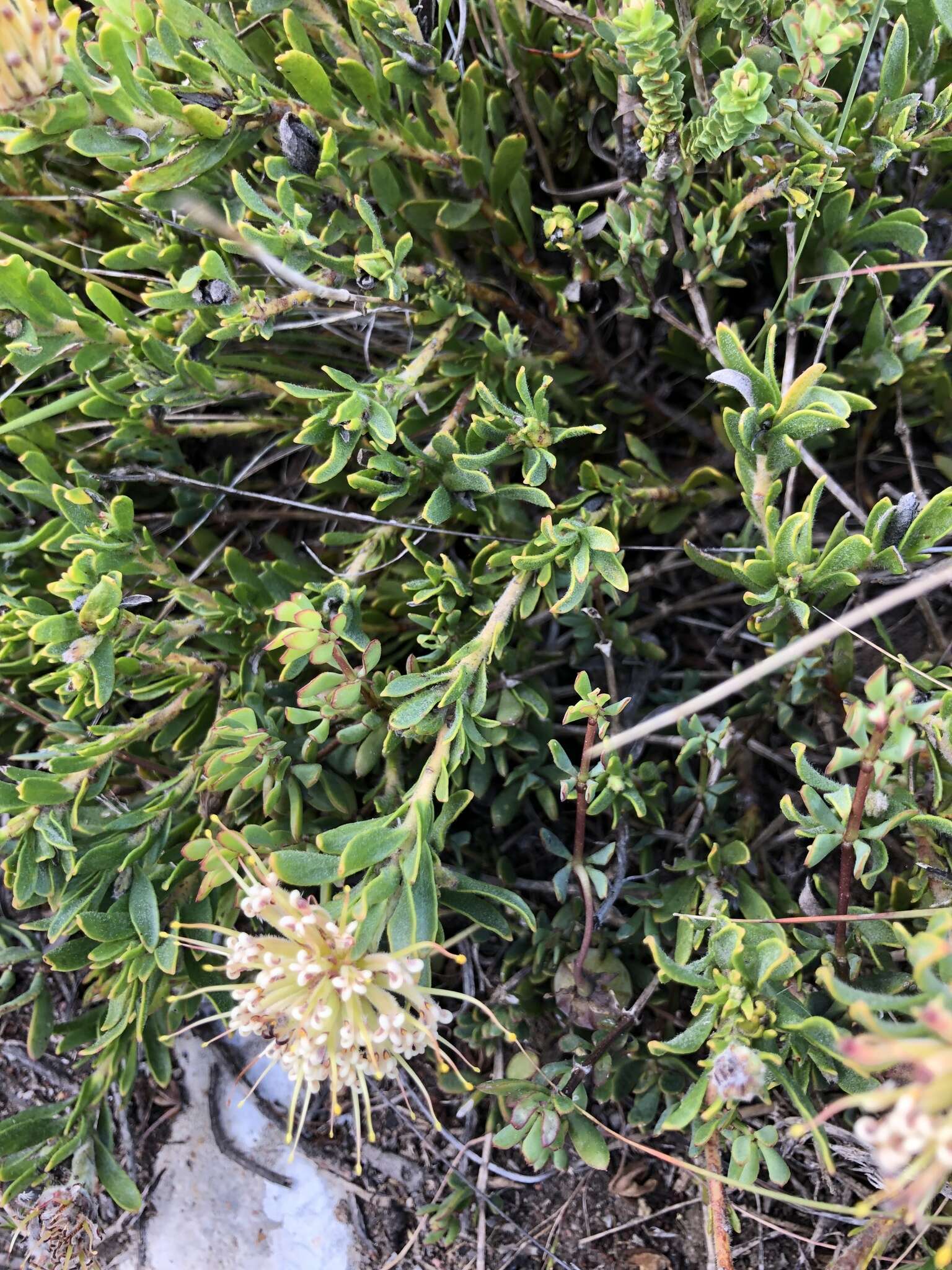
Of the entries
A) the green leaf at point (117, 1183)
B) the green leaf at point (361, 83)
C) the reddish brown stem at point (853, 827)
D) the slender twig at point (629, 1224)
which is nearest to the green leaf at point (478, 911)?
the reddish brown stem at point (853, 827)

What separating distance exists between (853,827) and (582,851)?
565mm

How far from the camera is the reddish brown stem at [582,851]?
1860 mm

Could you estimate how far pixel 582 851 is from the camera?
2000 mm

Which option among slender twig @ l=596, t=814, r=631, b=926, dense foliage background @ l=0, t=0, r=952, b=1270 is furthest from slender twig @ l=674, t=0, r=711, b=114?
slender twig @ l=596, t=814, r=631, b=926

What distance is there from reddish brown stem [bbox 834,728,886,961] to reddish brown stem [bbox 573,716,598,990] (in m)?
0.46

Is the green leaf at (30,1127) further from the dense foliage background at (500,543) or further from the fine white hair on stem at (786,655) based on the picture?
the fine white hair on stem at (786,655)

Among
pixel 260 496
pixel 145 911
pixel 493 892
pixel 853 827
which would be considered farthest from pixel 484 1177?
pixel 260 496

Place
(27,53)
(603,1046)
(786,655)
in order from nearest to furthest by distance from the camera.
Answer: (27,53), (786,655), (603,1046)

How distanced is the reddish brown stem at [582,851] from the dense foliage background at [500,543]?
0.01 m

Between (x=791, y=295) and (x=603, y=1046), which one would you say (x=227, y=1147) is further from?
(x=791, y=295)

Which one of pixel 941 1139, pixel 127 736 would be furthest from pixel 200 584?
pixel 941 1139

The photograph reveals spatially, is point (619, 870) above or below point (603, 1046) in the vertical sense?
above

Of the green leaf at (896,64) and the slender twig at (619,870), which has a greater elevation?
the green leaf at (896,64)

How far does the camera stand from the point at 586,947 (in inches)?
77.4
